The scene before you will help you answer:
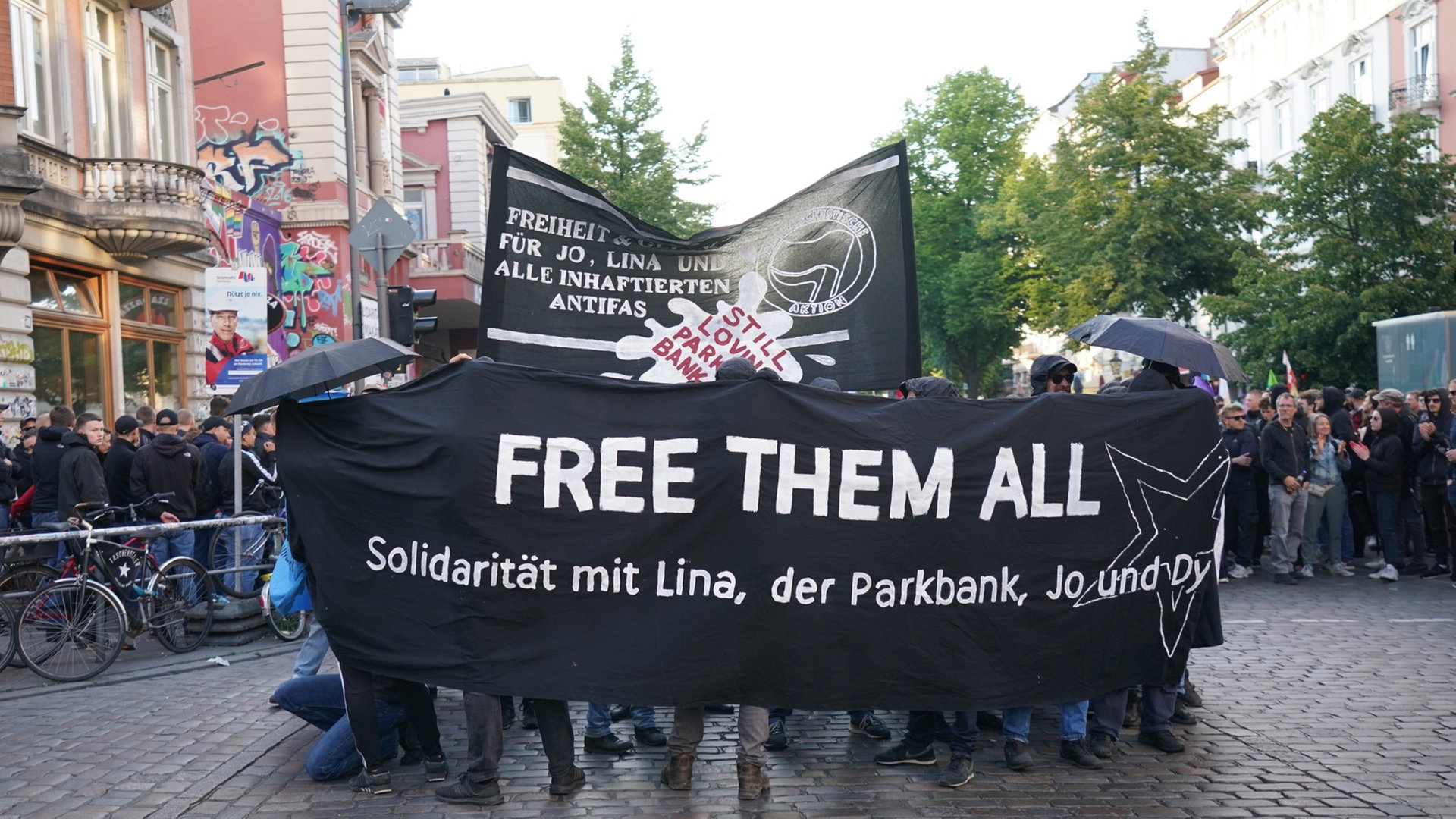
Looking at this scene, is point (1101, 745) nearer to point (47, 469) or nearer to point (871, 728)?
point (871, 728)

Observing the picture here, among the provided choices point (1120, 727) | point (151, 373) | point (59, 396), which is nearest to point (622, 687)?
point (1120, 727)

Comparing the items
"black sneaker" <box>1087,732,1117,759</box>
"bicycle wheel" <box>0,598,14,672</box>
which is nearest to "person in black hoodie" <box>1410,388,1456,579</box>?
"black sneaker" <box>1087,732,1117,759</box>

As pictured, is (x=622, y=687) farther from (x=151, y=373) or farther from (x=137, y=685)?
(x=151, y=373)

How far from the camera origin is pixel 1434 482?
13.8 metres

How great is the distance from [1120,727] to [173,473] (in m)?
8.63

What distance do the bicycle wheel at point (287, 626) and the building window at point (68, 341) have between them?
8.16 metres

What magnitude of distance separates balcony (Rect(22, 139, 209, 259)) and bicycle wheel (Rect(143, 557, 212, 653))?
360 inches

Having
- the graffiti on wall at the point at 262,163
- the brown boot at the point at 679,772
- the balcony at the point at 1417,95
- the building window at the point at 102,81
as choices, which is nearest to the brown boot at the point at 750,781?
the brown boot at the point at 679,772

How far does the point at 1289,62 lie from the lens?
5197 cm

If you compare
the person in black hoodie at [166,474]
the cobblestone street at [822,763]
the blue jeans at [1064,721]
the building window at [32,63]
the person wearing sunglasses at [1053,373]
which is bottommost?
the cobblestone street at [822,763]

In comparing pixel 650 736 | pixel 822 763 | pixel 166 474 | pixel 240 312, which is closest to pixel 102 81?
pixel 166 474

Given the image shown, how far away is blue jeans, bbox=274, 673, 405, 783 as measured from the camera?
6.74 meters

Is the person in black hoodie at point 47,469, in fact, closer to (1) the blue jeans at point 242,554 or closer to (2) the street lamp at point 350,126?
→ (1) the blue jeans at point 242,554

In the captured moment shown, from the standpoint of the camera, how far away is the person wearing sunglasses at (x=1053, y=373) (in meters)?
7.78
